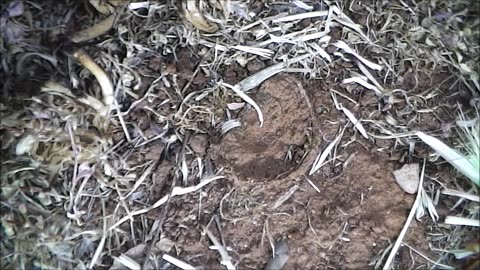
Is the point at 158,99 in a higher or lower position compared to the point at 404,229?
higher

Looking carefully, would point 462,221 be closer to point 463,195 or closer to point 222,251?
point 463,195

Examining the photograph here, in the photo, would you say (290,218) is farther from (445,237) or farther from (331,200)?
(445,237)

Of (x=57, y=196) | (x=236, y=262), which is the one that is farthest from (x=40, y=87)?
(x=236, y=262)

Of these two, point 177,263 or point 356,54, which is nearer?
point 177,263

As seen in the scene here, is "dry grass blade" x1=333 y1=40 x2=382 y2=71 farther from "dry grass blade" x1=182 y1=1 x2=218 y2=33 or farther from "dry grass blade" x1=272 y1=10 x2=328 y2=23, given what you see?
"dry grass blade" x1=182 y1=1 x2=218 y2=33

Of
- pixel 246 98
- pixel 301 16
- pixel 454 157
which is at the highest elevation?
pixel 301 16

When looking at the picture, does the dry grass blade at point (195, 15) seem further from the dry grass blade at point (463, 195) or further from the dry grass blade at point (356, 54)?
the dry grass blade at point (463, 195)

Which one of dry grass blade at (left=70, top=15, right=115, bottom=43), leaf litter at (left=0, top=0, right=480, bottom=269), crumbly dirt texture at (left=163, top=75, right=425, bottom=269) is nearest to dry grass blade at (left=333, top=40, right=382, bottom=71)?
leaf litter at (left=0, top=0, right=480, bottom=269)

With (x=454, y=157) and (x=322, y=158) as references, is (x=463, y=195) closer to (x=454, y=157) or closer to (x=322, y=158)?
(x=454, y=157)

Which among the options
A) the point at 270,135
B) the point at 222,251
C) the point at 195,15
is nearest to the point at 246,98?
the point at 270,135
